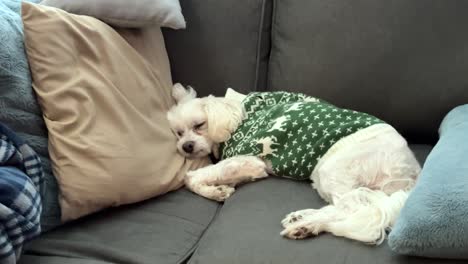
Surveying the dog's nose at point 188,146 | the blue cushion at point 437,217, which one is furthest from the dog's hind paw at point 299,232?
the dog's nose at point 188,146

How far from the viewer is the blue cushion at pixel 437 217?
112 centimetres

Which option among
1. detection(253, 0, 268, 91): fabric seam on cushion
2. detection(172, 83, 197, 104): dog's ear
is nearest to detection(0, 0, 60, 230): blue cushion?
detection(172, 83, 197, 104): dog's ear

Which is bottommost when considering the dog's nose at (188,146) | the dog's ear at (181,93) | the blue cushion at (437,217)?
the dog's nose at (188,146)

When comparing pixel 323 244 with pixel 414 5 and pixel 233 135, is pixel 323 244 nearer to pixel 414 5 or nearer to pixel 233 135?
pixel 233 135

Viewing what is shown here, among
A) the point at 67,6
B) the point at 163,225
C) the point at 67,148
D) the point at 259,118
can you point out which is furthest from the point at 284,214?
the point at 67,6

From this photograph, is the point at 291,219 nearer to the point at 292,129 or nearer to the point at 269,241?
the point at 269,241

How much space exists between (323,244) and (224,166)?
1.76ft

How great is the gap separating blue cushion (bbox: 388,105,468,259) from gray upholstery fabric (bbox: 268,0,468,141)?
1.84 feet

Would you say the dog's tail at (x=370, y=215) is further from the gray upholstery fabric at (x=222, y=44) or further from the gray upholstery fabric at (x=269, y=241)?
the gray upholstery fabric at (x=222, y=44)

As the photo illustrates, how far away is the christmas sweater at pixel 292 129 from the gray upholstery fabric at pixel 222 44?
171 mm

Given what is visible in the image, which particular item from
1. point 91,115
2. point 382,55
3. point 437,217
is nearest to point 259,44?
point 382,55

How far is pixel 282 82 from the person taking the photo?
1.95 meters

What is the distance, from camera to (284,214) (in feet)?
4.75

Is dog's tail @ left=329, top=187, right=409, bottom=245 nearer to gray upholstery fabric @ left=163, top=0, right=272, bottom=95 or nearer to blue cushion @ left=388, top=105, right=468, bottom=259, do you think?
blue cushion @ left=388, top=105, right=468, bottom=259
